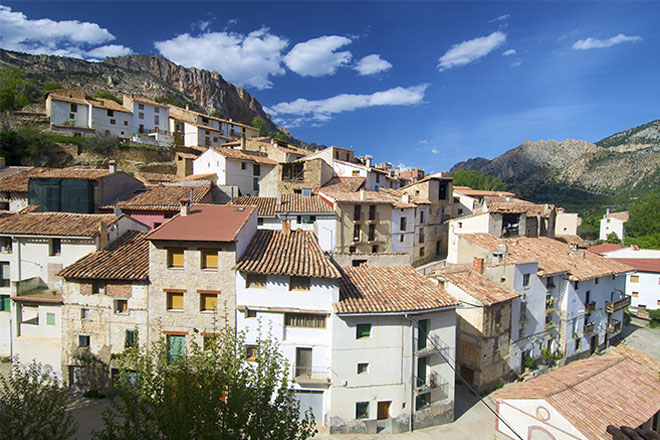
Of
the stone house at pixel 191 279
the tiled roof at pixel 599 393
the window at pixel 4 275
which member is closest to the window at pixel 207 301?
the stone house at pixel 191 279

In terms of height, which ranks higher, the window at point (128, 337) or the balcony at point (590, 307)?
the window at point (128, 337)

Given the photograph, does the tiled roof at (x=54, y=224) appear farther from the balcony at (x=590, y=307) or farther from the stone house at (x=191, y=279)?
the balcony at (x=590, y=307)

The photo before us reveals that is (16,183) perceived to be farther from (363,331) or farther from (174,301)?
(363,331)

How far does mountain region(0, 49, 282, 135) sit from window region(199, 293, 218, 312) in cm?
8877

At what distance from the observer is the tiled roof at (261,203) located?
112 feet

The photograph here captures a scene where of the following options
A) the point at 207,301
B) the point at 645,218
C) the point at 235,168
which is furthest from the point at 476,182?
the point at 207,301

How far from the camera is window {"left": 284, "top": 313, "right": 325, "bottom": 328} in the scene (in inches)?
766

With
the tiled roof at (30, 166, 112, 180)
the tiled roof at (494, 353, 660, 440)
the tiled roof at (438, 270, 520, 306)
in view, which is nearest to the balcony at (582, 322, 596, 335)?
the tiled roof at (494, 353, 660, 440)

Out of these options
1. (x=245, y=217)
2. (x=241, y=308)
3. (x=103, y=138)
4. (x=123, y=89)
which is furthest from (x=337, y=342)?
(x=123, y=89)

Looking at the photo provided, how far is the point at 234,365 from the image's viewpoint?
1271cm

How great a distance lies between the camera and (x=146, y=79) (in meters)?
108

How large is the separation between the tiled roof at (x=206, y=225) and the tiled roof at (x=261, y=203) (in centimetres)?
1101

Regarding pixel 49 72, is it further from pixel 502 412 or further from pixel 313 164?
pixel 502 412

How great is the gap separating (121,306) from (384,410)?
53.4ft
